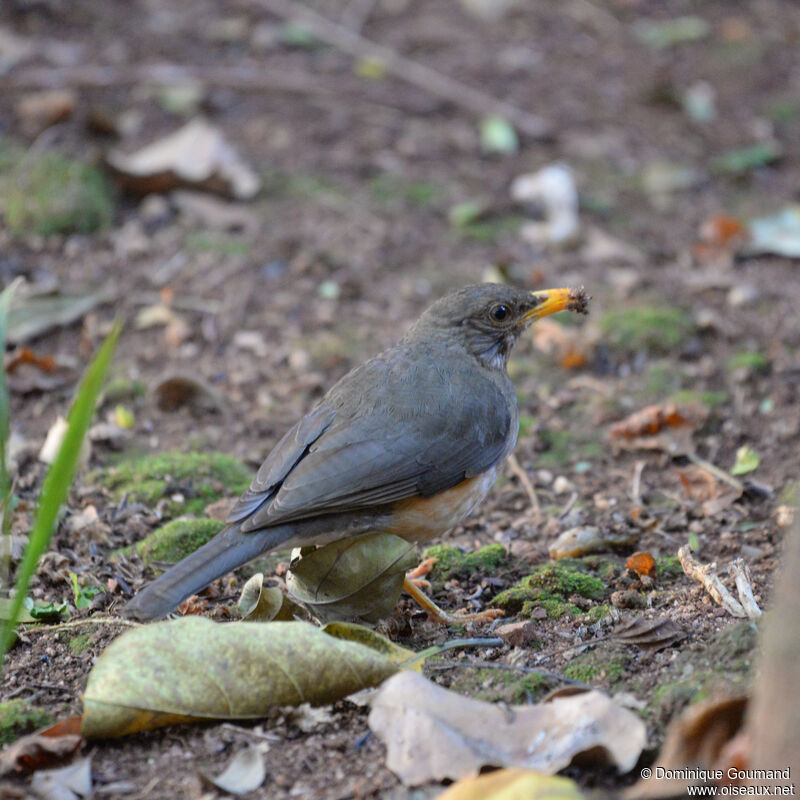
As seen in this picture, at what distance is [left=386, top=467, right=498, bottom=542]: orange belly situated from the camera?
15.5ft

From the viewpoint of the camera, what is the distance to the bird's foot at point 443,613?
441 cm

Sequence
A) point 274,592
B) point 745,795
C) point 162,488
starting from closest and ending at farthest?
point 745,795 → point 274,592 → point 162,488

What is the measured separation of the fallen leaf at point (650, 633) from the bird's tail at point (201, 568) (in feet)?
4.65

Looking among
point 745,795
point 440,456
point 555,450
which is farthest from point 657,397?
point 745,795

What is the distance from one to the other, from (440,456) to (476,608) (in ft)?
2.28

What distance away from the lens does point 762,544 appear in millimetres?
4934

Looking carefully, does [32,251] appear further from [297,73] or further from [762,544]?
[762,544]

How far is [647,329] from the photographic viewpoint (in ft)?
23.3

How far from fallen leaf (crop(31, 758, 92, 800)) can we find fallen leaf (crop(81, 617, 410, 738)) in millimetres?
155

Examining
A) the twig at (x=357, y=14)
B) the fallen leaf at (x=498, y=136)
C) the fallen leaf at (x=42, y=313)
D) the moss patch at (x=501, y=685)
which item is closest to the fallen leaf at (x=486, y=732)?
the moss patch at (x=501, y=685)

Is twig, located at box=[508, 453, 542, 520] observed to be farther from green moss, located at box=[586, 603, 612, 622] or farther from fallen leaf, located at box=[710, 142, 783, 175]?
fallen leaf, located at box=[710, 142, 783, 175]

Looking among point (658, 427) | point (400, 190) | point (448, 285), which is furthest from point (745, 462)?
point (400, 190)

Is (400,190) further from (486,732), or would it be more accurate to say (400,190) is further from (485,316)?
(486,732)

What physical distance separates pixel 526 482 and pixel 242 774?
9.94 feet
